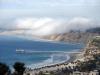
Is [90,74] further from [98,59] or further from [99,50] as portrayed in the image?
[99,50]

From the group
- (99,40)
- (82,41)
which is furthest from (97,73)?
(82,41)

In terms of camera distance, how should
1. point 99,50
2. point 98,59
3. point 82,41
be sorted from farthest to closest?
1. point 82,41
2. point 99,50
3. point 98,59

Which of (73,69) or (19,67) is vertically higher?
(19,67)

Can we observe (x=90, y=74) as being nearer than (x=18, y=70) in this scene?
No

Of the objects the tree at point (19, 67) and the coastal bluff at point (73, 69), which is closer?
the tree at point (19, 67)

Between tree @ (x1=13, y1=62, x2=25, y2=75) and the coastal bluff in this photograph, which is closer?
tree @ (x1=13, y1=62, x2=25, y2=75)

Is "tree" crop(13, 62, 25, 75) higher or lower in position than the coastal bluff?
higher

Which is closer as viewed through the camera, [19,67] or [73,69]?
[19,67]

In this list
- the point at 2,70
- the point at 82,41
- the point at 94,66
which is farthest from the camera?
the point at 82,41

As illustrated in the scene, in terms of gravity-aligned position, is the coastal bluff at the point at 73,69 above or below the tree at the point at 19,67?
below

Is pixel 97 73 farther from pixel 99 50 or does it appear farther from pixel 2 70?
pixel 99 50

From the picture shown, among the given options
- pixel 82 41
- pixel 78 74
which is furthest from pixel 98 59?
pixel 82 41
